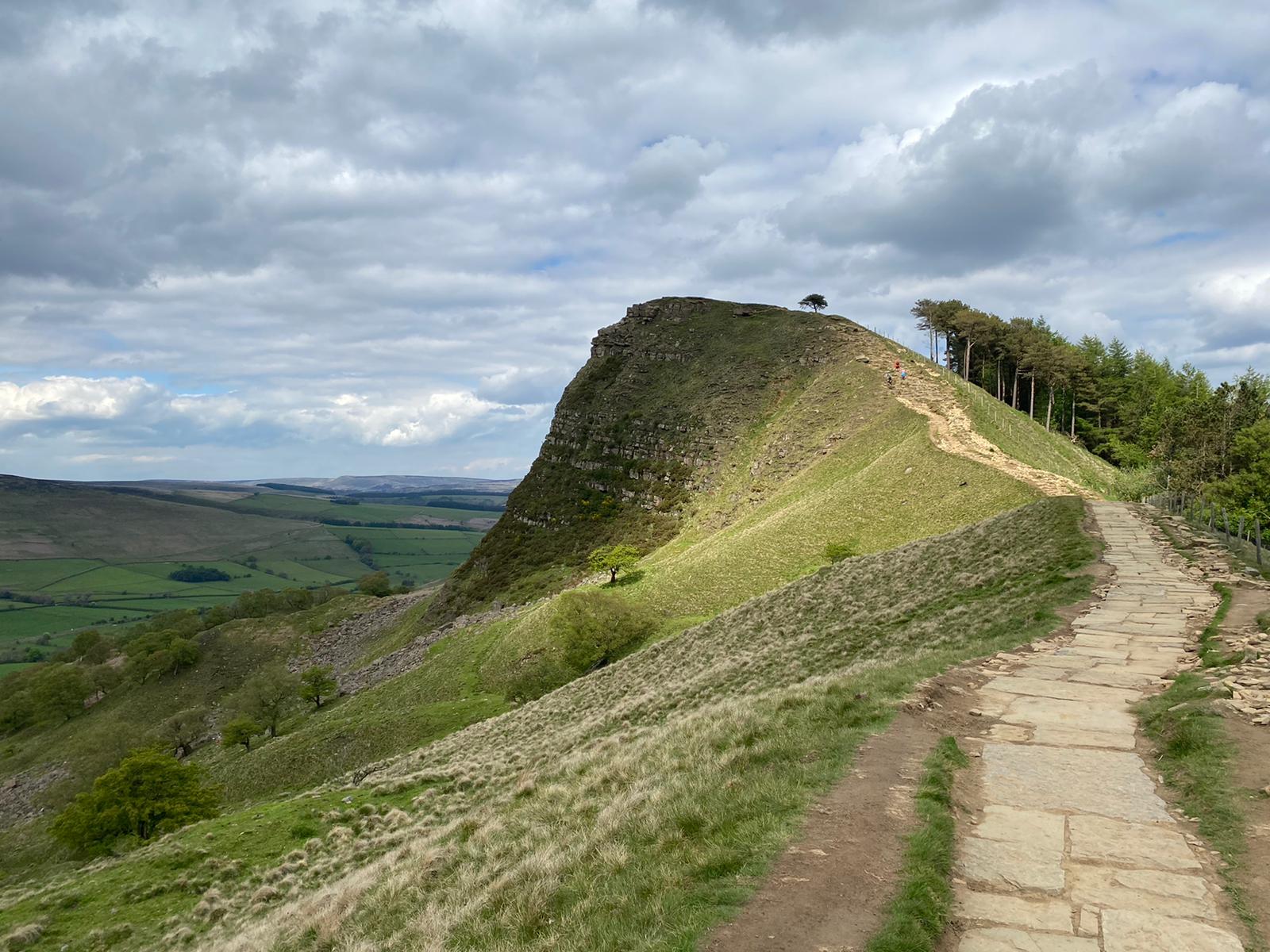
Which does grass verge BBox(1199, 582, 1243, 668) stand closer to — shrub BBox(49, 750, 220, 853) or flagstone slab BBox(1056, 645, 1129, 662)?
flagstone slab BBox(1056, 645, 1129, 662)

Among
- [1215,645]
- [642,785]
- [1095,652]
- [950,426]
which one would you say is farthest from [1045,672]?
[950,426]

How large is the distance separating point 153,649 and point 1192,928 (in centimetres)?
12230

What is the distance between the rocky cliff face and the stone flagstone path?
72.6 m

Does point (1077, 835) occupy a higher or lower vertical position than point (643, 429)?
lower

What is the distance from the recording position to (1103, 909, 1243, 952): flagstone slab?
6.12 m

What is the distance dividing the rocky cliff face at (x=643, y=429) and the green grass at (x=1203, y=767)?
74041 millimetres

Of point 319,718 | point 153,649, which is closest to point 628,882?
point 319,718

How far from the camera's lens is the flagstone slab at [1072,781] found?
8.88 metres

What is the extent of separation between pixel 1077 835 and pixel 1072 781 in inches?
71.3

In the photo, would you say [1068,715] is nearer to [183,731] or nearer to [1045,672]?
[1045,672]

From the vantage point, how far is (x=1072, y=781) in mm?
9703

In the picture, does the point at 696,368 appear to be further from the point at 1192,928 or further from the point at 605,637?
the point at 1192,928

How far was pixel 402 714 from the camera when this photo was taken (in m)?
50.2

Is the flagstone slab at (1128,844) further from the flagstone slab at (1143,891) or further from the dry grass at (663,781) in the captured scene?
the dry grass at (663,781)
